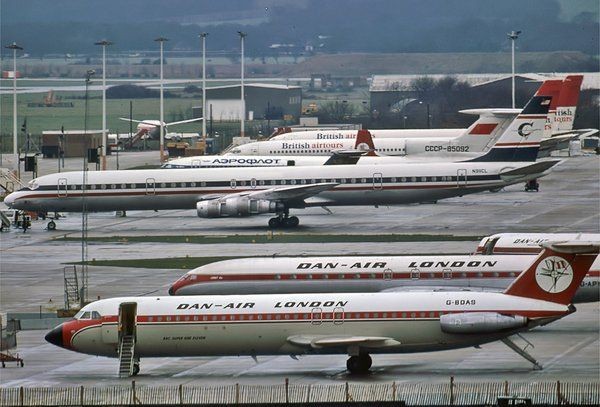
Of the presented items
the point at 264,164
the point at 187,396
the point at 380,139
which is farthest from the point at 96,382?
the point at 380,139

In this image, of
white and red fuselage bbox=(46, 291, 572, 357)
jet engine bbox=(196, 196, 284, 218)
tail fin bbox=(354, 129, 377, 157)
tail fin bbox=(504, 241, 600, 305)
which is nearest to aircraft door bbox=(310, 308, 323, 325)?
white and red fuselage bbox=(46, 291, 572, 357)

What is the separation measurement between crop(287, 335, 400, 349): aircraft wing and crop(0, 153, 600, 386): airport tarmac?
102cm

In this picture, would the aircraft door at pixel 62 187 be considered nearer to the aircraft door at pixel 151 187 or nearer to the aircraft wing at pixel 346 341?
the aircraft door at pixel 151 187

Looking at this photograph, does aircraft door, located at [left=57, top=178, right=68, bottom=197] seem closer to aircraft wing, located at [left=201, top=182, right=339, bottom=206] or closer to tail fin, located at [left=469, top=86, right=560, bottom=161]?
aircraft wing, located at [left=201, top=182, right=339, bottom=206]

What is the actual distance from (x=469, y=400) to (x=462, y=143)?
76.9 m

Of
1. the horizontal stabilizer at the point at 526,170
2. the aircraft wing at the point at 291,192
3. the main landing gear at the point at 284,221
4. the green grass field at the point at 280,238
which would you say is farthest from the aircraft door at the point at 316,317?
the horizontal stabilizer at the point at 526,170

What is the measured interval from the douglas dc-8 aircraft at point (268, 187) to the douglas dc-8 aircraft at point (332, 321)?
4110 cm

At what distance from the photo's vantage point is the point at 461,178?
91125 mm

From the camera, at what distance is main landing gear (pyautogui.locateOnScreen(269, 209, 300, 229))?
92.4 m

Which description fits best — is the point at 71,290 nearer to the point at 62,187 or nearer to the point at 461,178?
the point at 62,187

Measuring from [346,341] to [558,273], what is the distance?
6.99 m

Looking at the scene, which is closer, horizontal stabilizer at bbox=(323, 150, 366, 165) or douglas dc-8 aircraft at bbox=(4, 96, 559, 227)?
douglas dc-8 aircraft at bbox=(4, 96, 559, 227)

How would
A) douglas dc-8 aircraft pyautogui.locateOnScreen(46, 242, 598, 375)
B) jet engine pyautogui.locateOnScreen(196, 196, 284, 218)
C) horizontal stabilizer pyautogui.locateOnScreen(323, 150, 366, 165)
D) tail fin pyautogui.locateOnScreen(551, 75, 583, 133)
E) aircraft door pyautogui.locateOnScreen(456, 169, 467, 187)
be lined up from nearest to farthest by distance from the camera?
1. douglas dc-8 aircraft pyautogui.locateOnScreen(46, 242, 598, 375)
2. jet engine pyautogui.locateOnScreen(196, 196, 284, 218)
3. aircraft door pyautogui.locateOnScreen(456, 169, 467, 187)
4. horizontal stabilizer pyautogui.locateOnScreen(323, 150, 366, 165)
5. tail fin pyautogui.locateOnScreen(551, 75, 583, 133)

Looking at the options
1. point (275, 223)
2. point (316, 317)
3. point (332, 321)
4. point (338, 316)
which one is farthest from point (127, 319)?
point (275, 223)
